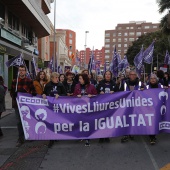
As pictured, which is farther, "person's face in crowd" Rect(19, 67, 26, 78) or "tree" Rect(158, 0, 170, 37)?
"tree" Rect(158, 0, 170, 37)

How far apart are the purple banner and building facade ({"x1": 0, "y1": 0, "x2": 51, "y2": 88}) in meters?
12.0

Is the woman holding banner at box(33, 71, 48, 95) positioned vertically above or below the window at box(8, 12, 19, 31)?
below

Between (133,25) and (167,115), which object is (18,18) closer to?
(167,115)

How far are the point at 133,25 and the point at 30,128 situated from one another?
149 metres

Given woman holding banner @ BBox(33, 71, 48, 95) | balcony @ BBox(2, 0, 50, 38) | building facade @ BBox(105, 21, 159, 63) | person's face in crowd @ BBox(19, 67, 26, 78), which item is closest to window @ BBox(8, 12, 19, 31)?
balcony @ BBox(2, 0, 50, 38)

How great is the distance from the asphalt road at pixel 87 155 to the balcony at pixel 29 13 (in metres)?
17.0

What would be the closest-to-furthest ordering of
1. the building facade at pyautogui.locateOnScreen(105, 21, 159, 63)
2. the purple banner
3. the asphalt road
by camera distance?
the asphalt road, the purple banner, the building facade at pyautogui.locateOnScreen(105, 21, 159, 63)

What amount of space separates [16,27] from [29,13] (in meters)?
1.86

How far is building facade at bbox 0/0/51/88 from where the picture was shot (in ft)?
68.2

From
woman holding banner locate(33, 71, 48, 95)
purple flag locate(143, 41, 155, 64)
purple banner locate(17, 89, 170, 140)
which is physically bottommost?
purple banner locate(17, 89, 170, 140)

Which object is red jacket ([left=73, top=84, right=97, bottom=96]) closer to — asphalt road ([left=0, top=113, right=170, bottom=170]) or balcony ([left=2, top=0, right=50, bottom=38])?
asphalt road ([left=0, top=113, right=170, bottom=170])

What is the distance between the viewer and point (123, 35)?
148625 millimetres

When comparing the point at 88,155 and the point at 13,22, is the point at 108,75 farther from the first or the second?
the point at 13,22

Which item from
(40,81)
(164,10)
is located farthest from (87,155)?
(164,10)
